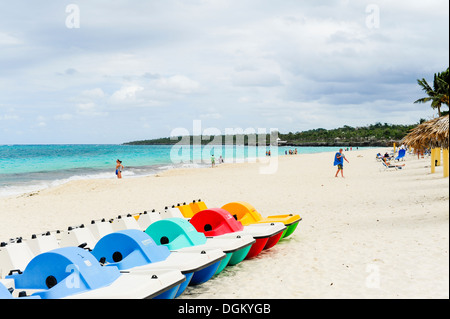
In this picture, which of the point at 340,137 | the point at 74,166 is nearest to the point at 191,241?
the point at 74,166

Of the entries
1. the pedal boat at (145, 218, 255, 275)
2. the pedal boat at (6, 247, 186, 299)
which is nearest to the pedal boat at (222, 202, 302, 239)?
the pedal boat at (145, 218, 255, 275)

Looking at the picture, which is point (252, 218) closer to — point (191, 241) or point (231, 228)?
point (231, 228)

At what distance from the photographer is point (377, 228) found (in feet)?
29.1

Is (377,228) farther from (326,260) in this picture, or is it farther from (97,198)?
(97,198)

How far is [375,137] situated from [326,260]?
115037mm

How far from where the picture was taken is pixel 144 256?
17.7 feet

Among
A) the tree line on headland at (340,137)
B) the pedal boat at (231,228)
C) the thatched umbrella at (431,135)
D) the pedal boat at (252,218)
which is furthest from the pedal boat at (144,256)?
the tree line on headland at (340,137)

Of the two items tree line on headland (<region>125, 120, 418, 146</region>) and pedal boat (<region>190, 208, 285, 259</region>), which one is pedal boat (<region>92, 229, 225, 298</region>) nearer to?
pedal boat (<region>190, 208, 285, 259</region>)

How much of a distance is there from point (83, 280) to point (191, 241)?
2207 millimetres
